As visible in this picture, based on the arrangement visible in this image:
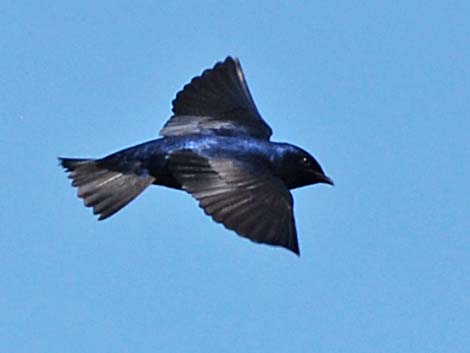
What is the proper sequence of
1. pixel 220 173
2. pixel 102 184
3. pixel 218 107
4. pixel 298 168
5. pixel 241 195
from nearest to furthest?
pixel 241 195 → pixel 220 173 → pixel 102 184 → pixel 298 168 → pixel 218 107

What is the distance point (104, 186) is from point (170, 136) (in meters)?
0.66

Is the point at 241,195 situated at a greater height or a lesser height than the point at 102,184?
lesser

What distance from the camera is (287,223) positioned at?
12391 millimetres

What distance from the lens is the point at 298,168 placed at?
1344cm

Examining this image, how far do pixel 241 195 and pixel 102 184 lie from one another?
3.75 ft

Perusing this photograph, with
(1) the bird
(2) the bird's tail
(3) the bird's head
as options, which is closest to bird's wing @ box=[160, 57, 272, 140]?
(1) the bird

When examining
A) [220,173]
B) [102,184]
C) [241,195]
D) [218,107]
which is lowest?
[241,195]

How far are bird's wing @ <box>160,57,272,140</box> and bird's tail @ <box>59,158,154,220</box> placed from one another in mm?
907

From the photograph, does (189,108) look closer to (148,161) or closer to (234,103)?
(234,103)

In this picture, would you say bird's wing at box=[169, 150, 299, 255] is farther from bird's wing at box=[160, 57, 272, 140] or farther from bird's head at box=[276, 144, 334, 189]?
bird's wing at box=[160, 57, 272, 140]

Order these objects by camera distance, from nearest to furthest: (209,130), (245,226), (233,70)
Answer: (245,226), (209,130), (233,70)

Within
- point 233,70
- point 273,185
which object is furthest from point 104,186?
point 233,70

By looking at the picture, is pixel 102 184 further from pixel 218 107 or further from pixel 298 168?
pixel 218 107

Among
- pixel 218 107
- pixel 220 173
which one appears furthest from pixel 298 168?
pixel 218 107
